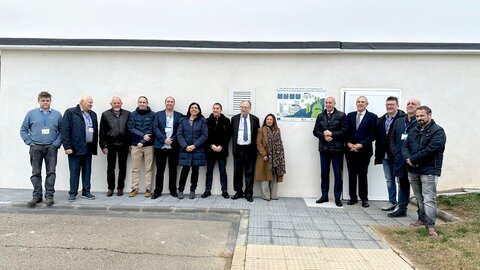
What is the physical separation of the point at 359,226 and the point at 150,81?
529cm

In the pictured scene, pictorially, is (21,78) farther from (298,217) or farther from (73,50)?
(298,217)

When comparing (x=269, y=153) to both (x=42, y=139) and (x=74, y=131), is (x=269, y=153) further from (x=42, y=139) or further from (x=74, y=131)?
(x=42, y=139)

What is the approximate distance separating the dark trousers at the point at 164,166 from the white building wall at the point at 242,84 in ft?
2.29

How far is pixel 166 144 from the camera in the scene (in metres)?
7.63

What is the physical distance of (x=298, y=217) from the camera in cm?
646

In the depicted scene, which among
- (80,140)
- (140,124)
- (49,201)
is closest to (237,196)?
(140,124)

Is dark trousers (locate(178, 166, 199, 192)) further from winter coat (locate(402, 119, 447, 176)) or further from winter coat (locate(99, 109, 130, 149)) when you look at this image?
winter coat (locate(402, 119, 447, 176))

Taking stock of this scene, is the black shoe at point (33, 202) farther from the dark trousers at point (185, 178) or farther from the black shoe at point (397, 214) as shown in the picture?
the black shoe at point (397, 214)

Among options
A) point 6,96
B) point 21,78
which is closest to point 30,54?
point 21,78

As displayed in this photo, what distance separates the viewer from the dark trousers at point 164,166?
304 inches

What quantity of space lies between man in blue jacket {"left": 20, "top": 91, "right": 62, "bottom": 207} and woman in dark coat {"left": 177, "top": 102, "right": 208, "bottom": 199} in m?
2.35

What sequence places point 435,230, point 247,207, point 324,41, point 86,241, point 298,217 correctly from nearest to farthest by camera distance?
point 86,241
point 435,230
point 298,217
point 247,207
point 324,41

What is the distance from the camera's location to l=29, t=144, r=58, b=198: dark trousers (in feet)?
22.6

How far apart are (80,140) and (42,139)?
2.15 ft
